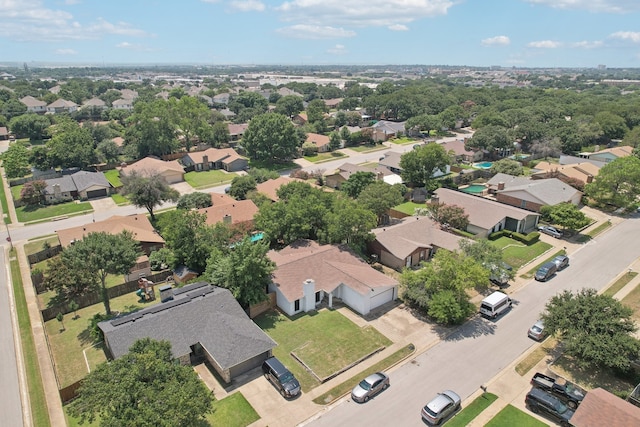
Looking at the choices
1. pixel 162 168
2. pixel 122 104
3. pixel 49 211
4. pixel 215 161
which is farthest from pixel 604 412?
pixel 122 104

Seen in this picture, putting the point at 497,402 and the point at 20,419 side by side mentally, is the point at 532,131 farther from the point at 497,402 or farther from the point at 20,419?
the point at 20,419

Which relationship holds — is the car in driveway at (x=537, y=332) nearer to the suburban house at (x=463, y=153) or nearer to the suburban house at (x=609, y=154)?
the suburban house at (x=463, y=153)

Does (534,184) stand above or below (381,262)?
above

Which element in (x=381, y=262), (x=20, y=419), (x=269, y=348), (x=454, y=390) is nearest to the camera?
(x=20, y=419)

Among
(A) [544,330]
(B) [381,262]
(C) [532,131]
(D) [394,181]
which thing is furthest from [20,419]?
(C) [532,131]

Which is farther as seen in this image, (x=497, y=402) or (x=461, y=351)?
(x=461, y=351)

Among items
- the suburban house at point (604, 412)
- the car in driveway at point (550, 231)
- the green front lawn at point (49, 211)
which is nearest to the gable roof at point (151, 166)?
the green front lawn at point (49, 211)
